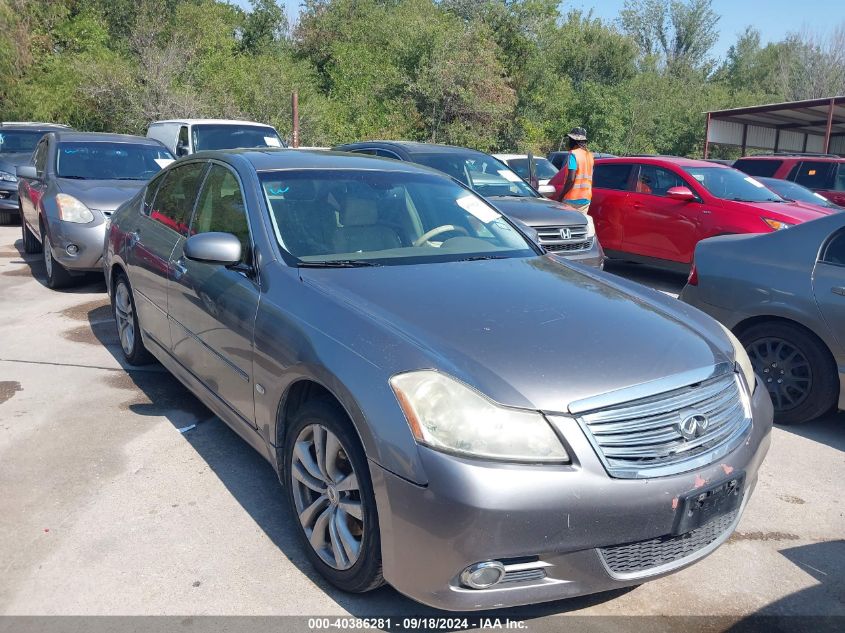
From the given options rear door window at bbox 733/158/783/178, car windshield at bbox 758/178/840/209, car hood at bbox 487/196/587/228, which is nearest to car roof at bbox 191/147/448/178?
car hood at bbox 487/196/587/228

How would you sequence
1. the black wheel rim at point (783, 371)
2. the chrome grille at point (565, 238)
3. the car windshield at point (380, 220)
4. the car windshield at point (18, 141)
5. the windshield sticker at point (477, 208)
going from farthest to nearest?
the car windshield at point (18, 141), the chrome grille at point (565, 238), the black wheel rim at point (783, 371), the windshield sticker at point (477, 208), the car windshield at point (380, 220)

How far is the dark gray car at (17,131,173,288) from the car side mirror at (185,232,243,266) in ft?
15.4

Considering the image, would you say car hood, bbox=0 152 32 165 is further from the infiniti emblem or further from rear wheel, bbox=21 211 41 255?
the infiniti emblem

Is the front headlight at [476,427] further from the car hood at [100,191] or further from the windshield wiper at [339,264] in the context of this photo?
the car hood at [100,191]

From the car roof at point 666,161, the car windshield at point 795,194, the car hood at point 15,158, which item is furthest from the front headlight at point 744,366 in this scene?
the car hood at point 15,158

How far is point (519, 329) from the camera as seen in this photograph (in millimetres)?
3023

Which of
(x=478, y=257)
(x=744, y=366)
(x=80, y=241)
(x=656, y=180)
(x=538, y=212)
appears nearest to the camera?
(x=744, y=366)

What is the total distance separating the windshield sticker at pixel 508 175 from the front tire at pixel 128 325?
5.02 m

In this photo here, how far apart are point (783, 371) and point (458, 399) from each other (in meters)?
3.32

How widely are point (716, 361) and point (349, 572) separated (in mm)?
1655

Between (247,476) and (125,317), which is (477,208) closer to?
(247,476)

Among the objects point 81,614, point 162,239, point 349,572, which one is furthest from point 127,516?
point 162,239

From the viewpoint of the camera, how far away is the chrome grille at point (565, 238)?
8.14 metres

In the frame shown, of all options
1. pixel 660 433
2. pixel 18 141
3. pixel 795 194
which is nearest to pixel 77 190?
pixel 660 433
